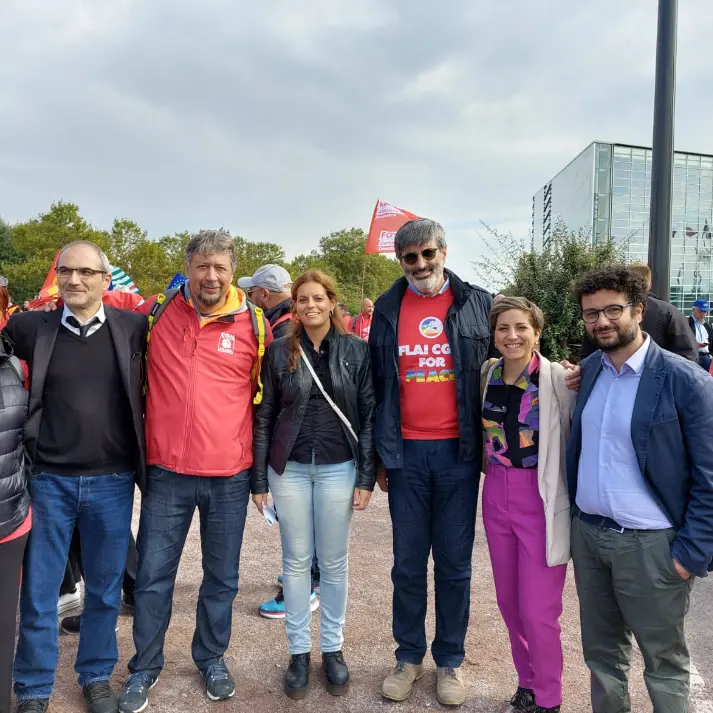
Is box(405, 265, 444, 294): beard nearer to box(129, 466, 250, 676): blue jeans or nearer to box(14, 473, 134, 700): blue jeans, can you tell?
box(129, 466, 250, 676): blue jeans

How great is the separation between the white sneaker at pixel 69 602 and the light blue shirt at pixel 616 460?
3.49m

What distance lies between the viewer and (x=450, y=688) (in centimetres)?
302

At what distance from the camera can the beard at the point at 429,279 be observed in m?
3.17

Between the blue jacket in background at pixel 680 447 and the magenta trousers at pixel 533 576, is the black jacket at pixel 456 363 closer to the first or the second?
the magenta trousers at pixel 533 576

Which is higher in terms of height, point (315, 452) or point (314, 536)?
point (315, 452)

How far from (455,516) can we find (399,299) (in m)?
1.22

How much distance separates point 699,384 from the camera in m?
2.32

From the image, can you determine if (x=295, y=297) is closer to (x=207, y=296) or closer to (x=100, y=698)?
(x=207, y=296)

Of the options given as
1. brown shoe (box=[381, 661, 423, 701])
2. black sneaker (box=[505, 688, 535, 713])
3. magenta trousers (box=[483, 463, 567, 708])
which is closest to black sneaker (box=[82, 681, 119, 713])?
brown shoe (box=[381, 661, 423, 701])

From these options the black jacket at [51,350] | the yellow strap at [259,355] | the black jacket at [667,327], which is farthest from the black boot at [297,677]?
the black jacket at [667,327]

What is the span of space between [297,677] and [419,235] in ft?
7.96

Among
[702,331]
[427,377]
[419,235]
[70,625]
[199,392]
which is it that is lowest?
[70,625]

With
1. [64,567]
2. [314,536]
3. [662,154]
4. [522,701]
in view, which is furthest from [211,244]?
[662,154]

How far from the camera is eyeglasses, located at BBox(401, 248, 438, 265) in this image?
123 inches
